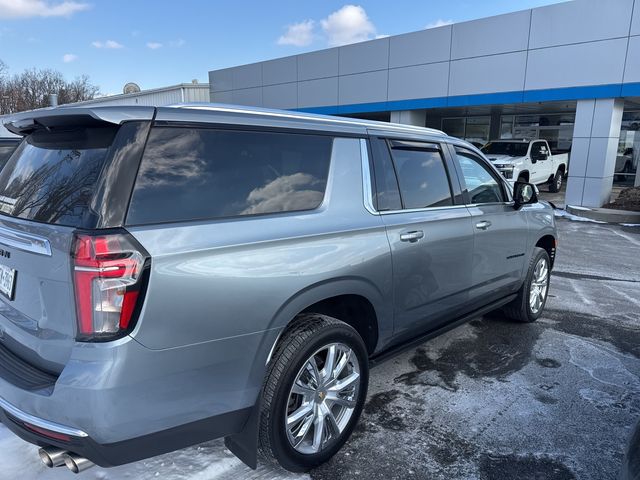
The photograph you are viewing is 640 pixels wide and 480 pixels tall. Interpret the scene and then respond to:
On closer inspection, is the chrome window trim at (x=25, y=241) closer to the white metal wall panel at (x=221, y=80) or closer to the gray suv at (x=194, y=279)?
the gray suv at (x=194, y=279)

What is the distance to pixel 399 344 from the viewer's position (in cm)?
327

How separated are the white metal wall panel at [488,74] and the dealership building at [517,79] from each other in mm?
31

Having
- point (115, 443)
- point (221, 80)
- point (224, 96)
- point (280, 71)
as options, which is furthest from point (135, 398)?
point (221, 80)

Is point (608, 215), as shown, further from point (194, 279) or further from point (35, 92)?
point (35, 92)

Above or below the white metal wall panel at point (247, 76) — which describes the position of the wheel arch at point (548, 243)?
below

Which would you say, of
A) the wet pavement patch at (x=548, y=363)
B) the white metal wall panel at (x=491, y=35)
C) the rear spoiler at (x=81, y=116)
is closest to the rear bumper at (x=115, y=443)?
the rear spoiler at (x=81, y=116)

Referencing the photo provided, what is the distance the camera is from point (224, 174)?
2219 mm

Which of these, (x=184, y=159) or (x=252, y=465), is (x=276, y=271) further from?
(x=252, y=465)

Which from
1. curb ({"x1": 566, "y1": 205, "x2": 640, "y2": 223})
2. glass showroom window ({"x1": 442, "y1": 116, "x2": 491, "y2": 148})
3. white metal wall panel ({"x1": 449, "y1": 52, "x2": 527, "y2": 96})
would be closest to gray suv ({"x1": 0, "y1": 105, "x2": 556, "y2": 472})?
curb ({"x1": 566, "y1": 205, "x2": 640, "y2": 223})

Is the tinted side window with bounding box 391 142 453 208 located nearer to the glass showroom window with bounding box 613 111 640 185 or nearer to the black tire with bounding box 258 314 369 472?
the black tire with bounding box 258 314 369 472

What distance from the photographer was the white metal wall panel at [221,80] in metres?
23.0

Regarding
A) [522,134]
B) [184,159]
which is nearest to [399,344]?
[184,159]

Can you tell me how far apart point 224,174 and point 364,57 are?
17.1 metres

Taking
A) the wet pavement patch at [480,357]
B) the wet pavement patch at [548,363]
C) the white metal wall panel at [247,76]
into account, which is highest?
the white metal wall panel at [247,76]
